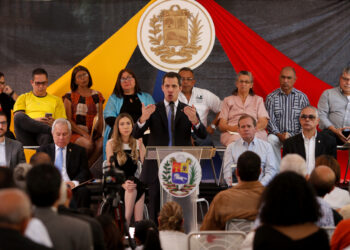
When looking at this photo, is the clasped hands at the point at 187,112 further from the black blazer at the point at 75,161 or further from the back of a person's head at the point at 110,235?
the back of a person's head at the point at 110,235

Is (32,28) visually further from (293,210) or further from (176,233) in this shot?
(293,210)

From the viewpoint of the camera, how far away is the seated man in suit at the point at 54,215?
9.64ft

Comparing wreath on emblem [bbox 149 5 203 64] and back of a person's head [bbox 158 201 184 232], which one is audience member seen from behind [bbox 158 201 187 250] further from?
wreath on emblem [bbox 149 5 203 64]

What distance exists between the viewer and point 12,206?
8.34 feet

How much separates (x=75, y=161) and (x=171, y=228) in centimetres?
226

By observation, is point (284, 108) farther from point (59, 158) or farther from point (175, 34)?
point (59, 158)

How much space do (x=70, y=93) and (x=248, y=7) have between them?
2610 mm

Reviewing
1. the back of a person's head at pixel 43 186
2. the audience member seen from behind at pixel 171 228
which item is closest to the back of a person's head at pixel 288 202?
the back of a person's head at pixel 43 186

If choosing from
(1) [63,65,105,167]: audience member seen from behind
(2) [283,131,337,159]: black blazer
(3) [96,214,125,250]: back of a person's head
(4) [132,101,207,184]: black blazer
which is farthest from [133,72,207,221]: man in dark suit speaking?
(3) [96,214,125,250]: back of a person's head

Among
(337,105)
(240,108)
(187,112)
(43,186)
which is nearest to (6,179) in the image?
(43,186)

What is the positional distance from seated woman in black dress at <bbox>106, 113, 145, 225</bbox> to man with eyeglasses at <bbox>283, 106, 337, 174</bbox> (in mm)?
1617

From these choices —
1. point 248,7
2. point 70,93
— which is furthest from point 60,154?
point 248,7

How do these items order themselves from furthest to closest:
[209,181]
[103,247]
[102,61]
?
[102,61]
[209,181]
[103,247]

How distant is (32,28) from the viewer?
27.5 ft
